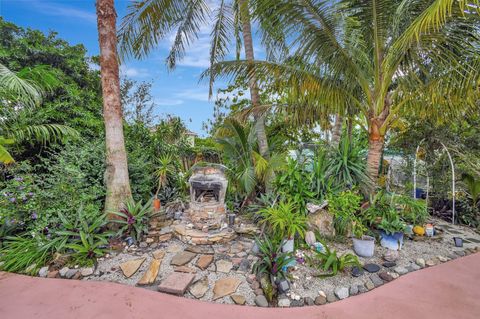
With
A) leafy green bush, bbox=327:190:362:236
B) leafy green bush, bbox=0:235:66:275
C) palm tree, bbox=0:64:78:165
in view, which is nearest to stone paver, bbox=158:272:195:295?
leafy green bush, bbox=0:235:66:275

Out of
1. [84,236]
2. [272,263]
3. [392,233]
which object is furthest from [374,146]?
[84,236]

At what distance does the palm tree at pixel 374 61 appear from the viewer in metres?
3.50

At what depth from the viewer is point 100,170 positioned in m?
4.57

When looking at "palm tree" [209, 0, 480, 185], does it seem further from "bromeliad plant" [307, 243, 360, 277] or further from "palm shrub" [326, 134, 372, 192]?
"bromeliad plant" [307, 243, 360, 277]

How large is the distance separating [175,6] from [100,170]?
430 centimetres

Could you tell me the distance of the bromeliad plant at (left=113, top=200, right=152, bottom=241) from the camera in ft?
12.5

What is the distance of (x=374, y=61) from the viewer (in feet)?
13.3

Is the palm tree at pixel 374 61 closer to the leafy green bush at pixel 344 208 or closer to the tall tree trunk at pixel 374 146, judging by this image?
the tall tree trunk at pixel 374 146

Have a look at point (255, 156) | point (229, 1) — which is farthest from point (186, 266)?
point (229, 1)

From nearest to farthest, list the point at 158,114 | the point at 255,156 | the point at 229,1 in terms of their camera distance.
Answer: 1. the point at 255,156
2. the point at 229,1
3. the point at 158,114

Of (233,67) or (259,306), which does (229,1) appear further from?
(259,306)

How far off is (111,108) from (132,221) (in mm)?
2072

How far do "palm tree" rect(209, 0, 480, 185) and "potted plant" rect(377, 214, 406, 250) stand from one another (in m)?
0.98

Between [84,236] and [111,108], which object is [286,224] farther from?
[111,108]
